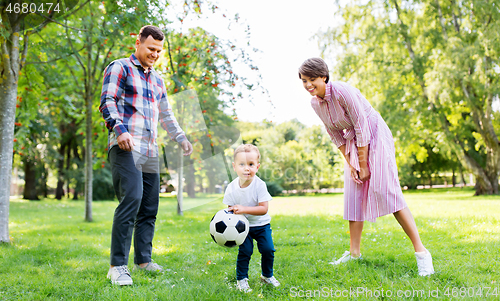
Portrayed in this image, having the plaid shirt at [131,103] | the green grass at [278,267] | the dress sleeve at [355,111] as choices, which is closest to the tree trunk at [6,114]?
the green grass at [278,267]

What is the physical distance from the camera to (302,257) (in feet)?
12.6

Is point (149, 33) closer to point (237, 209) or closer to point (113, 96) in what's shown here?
point (113, 96)

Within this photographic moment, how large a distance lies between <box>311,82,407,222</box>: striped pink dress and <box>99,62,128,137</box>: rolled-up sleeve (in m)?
1.83

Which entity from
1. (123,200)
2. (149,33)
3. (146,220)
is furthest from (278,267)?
(149,33)

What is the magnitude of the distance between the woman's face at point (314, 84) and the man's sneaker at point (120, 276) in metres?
2.33

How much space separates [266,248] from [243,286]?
1.17ft

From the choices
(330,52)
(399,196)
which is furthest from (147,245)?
(330,52)

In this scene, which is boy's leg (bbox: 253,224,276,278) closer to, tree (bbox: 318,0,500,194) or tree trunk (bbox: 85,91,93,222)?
tree trunk (bbox: 85,91,93,222)

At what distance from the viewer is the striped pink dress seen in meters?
3.16

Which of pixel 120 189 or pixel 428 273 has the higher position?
pixel 120 189

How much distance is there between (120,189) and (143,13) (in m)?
4.04

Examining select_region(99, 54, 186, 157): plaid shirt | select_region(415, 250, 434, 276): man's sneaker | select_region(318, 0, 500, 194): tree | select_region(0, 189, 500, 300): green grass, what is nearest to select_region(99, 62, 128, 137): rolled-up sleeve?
select_region(99, 54, 186, 157): plaid shirt

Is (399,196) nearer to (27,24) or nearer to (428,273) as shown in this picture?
(428,273)

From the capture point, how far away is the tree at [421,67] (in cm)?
1494
